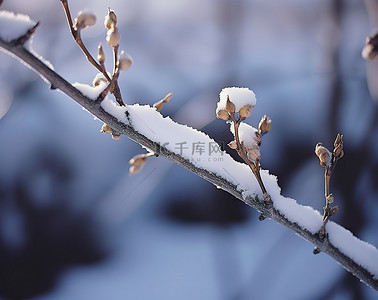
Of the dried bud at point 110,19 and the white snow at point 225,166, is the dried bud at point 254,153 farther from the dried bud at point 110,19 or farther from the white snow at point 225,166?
the dried bud at point 110,19

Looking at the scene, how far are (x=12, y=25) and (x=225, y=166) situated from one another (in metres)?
0.38

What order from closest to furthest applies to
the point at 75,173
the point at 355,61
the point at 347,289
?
the point at 347,289 < the point at 355,61 < the point at 75,173

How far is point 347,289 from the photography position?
154cm

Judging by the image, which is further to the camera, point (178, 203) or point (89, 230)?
point (178, 203)

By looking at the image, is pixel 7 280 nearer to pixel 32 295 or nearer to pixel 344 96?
pixel 32 295

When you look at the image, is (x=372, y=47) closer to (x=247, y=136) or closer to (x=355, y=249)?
(x=247, y=136)

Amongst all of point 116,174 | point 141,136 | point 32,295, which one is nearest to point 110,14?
point 141,136

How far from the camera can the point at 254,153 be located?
1.66ft

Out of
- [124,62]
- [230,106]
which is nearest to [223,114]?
[230,106]

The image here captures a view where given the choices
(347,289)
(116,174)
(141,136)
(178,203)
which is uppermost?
(347,289)

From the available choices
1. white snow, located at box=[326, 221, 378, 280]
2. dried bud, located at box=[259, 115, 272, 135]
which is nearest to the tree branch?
white snow, located at box=[326, 221, 378, 280]

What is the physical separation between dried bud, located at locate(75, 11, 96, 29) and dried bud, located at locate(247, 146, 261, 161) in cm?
31

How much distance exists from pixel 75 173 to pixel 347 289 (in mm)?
1620

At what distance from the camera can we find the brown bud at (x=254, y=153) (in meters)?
0.50
